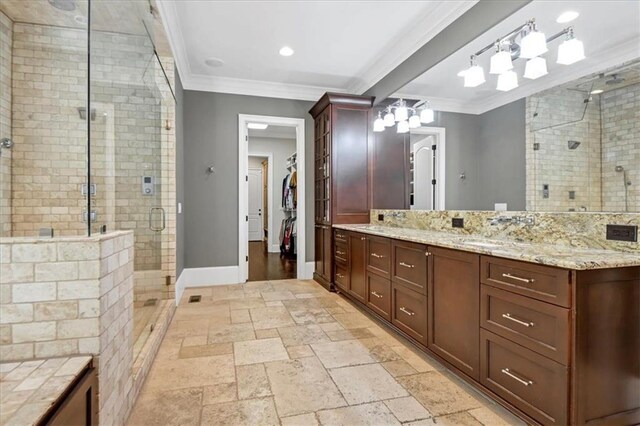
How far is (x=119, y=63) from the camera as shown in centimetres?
301

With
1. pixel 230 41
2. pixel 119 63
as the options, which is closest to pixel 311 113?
pixel 230 41

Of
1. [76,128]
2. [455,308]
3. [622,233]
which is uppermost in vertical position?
[76,128]

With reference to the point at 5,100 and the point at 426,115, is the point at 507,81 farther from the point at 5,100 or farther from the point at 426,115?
the point at 5,100

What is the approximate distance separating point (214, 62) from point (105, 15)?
1.61 meters

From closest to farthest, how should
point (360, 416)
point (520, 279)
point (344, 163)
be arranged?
point (520, 279), point (360, 416), point (344, 163)

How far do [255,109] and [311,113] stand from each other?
0.82 m

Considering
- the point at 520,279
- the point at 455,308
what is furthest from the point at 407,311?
the point at 520,279

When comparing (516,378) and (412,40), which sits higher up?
(412,40)

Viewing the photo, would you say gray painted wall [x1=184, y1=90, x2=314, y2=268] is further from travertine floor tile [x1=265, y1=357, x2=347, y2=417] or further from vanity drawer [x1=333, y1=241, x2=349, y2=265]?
travertine floor tile [x1=265, y1=357, x2=347, y2=417]

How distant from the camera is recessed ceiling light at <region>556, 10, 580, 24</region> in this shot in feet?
6.54

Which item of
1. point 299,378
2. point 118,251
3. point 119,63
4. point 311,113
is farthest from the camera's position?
point 311,113

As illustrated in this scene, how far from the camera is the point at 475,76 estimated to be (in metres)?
2.67

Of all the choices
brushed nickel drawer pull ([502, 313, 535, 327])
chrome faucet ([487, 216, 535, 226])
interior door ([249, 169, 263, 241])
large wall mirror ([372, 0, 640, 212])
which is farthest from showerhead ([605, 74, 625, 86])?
interior door ([249, 169, 263, 241])

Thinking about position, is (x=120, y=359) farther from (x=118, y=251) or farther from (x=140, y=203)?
(x=140, y=203)
